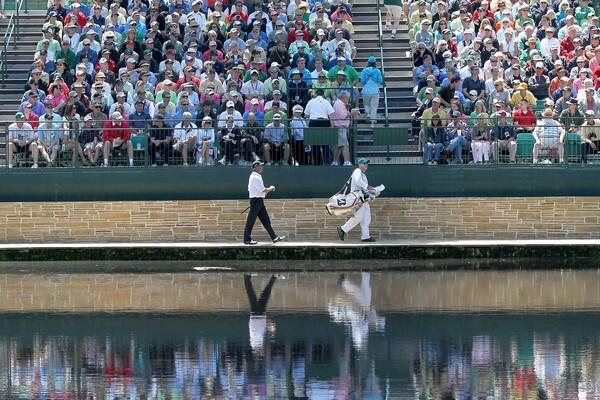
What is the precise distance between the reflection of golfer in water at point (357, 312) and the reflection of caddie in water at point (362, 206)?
161 inches

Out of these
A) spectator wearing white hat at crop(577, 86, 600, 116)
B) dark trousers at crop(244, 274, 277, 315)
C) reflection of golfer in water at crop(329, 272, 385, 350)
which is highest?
spectator wearing white hat at crop(577, 86, 600, 116)

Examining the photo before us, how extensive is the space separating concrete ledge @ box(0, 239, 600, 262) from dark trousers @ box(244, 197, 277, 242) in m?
0.24

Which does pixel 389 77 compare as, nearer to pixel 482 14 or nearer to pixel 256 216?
pixel 482 14

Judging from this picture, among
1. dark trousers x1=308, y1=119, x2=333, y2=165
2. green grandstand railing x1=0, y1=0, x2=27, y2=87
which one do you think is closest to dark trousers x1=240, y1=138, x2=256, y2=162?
dark trousers x1=308, y1=119, x2=333, y2=165

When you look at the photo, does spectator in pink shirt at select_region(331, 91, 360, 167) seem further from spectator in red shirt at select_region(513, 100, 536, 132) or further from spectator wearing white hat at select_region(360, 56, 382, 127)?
spectator in red shirt at select_region(513, 100, 536, 132)

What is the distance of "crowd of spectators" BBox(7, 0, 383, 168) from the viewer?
27.1m

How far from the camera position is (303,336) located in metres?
16.3

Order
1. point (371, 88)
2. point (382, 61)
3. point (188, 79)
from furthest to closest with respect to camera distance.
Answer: point (382, 61) < point (371, 88) < point (188, 79)

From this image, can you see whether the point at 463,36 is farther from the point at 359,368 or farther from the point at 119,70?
the point at 359,368

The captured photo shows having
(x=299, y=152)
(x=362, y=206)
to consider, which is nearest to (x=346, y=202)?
(x=362, y=206)

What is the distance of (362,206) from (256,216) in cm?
190

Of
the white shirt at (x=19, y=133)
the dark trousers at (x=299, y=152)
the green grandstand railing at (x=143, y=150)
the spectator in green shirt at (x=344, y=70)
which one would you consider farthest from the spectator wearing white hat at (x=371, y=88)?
the white shirt at (x=19, y=133)

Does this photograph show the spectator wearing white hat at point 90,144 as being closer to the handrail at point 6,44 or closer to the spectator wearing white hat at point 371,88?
the handrail at point 6,44

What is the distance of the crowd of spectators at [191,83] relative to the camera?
27062 millimetres
